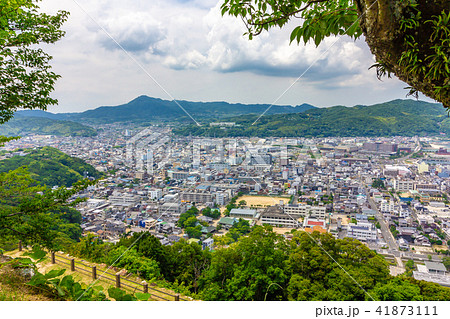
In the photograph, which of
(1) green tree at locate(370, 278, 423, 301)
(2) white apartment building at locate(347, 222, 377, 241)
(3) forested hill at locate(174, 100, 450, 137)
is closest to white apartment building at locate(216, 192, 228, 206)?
(3) forested hill at locate(174, 100, 450, 137)

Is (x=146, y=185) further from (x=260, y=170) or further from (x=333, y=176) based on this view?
(x=333, y=176)

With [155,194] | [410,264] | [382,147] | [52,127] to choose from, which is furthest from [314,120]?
[52,127]

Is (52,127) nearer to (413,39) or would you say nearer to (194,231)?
(194,231)

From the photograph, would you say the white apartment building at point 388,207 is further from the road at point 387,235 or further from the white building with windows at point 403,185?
the white building with windows at point 403,185

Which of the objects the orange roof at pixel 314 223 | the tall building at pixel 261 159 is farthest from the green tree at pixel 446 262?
the tall building at pixel 261 159

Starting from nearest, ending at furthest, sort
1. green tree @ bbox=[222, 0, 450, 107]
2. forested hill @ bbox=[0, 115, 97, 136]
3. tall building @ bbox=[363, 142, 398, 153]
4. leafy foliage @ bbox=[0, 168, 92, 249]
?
green tree @ bbox=[222, 0, 450, 107] < leafy foliage @ bbox=[0, 168, 92, 249] < tall building @ bbox=[363, 142, 398, 153] < forested hill @ bbox=[0, 115, 97, 136]

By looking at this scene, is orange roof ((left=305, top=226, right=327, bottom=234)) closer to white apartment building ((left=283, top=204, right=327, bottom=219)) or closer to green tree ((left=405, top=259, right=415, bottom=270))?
white apartment building ((left=283, top=204, right=327, bottom=219))

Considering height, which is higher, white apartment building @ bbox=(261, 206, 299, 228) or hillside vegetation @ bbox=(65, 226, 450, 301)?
white apartment building @ bbox=(261, 206, 299, 228)

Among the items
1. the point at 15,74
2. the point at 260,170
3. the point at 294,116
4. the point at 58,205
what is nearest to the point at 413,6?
the point at 58,205
